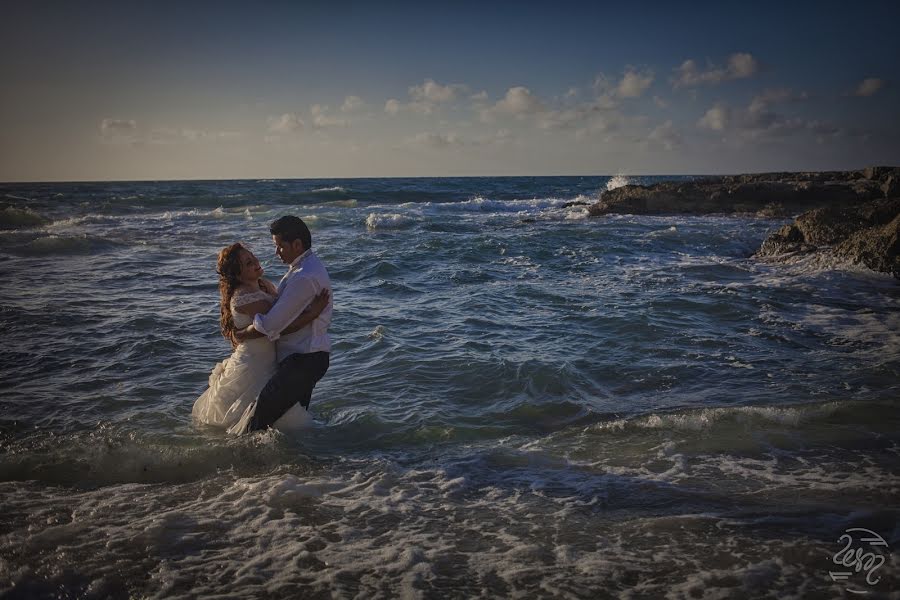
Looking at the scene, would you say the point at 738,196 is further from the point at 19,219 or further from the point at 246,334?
the point at 19,219

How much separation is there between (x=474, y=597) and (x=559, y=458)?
2051 millimetres

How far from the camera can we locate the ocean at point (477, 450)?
336 centimetres

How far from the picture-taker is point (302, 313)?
4816 millimetres

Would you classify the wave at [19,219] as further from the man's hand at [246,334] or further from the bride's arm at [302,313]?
the bride's arm at [302,313]

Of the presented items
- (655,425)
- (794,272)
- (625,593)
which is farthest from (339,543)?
(794,272)

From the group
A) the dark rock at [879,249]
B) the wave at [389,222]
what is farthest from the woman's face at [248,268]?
the wave at [389,222]

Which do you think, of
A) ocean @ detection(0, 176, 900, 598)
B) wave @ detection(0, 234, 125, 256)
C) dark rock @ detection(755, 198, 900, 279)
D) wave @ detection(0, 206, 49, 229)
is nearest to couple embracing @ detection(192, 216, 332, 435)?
ocean @ detection(0, 176, 900, 598)

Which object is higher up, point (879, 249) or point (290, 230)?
point (290, 230)

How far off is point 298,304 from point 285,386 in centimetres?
78

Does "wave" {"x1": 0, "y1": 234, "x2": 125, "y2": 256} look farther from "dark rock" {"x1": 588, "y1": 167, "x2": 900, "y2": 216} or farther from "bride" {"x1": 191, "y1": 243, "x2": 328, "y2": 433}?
"dark rock" {"x1": 588, "y1": 167, "x2": 900, "y2": 216}

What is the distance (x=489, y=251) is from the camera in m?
18.2

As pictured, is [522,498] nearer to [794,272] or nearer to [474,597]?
[474,597]

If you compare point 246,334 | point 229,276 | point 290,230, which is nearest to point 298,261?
point 290,230

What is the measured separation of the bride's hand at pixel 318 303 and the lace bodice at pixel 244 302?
42cm
